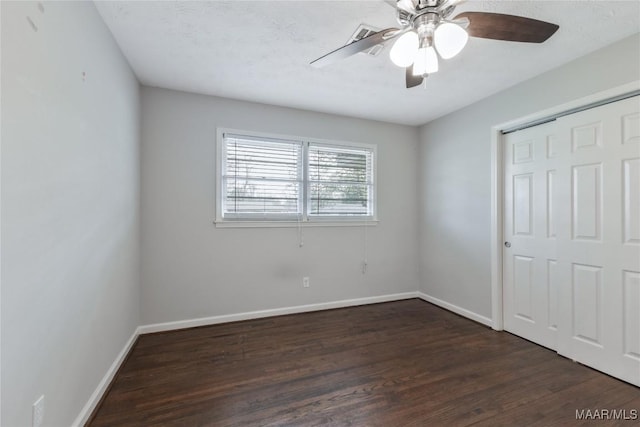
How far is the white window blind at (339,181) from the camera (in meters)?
3.63

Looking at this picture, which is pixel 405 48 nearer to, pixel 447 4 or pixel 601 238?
pixel 447 4

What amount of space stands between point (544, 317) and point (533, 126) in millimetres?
1885

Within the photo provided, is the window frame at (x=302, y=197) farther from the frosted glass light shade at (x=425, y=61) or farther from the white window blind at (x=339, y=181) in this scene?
the frosted glass light shade at (x=425, y=61)

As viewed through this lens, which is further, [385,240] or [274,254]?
[385,240]

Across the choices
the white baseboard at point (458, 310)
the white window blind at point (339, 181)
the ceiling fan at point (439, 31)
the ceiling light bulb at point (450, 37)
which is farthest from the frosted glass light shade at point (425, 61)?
the white baseboard at point (458, 310)

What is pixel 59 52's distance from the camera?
137 cm

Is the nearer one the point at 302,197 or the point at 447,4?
the point at 447,4

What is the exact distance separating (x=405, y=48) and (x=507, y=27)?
52cm

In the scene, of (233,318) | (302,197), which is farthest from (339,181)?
(233,318)

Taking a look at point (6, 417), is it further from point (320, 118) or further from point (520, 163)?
point (520, 163)

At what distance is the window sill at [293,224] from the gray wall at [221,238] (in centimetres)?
6

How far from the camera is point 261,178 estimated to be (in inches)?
131

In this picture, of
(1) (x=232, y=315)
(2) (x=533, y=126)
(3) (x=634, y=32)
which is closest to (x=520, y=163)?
(2) (x=533, y=126)

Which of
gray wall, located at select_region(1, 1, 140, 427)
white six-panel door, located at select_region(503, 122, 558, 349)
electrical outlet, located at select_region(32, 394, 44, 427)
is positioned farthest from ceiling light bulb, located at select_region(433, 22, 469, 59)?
electrical outlet, located at select_region(32, 394, 44, 427)
